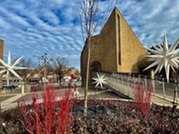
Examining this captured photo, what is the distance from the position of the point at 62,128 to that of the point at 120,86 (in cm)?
1153

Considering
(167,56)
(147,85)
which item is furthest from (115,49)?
(167,56)

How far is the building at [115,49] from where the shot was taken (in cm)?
1836

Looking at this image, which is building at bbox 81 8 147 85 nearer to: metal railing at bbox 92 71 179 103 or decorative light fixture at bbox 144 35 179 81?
metal railing at bbox 92 71 179 103

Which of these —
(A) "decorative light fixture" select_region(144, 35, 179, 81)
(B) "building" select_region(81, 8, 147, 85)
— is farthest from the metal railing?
(B) "building" select_region(81, 8, 147, 85)

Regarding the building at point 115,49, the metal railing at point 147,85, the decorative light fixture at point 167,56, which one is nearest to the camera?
the decorative light fixture at point 167,56

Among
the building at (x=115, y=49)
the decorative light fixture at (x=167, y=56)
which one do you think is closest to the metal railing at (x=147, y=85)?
the decorative light fixture at (x=167, y=56)

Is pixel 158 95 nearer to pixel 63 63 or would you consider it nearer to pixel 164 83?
pixel 164 83

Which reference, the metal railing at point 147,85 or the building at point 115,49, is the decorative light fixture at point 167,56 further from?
the building at point 115,49

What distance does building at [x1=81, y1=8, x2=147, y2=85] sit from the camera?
18359mm

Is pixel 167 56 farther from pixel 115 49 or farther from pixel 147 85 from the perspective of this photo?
pixel 115 49

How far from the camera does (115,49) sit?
1817 centimetres

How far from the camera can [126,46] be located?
20.0m

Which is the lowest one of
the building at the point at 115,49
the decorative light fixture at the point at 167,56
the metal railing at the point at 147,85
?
the metal railing at the point at 147,85

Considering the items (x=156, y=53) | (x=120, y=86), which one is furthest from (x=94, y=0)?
(x=120, y=86)
